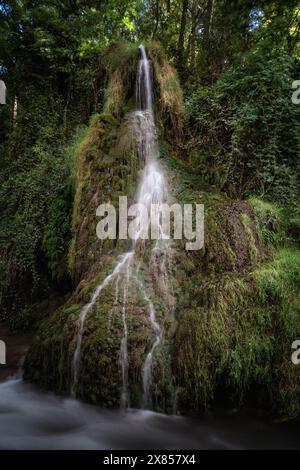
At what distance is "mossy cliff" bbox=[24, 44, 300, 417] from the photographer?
3848mm

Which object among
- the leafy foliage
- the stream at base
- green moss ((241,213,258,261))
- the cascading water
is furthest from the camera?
the leafy foliage

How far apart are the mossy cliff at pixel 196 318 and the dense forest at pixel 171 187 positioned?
16mm

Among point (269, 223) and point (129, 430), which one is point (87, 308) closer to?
point (129, 430)

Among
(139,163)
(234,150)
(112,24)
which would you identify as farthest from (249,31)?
(139,163)

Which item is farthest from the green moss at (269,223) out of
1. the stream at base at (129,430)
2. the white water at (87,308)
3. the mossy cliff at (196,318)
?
the stream at base at (129,430)

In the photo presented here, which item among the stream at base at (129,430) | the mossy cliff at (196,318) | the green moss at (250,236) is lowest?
the stream at base at (129,430)

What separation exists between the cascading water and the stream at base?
0.25 m

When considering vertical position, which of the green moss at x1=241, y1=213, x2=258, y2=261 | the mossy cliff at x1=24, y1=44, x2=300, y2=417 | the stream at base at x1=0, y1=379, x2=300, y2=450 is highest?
the green moss at x1=241, y1=213, x2=258, y2=261

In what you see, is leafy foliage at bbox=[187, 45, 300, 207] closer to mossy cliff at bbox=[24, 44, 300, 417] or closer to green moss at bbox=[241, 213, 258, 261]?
mossy cliff at bbox=[24, 44, 300, 417]

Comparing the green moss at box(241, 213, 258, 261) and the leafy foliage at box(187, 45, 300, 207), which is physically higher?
the leafy foliage at box(187, 45, 300, 207)

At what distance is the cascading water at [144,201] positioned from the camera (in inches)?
157

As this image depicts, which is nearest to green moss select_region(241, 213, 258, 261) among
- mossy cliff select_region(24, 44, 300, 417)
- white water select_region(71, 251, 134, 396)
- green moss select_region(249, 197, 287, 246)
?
mossy cliff select_region(24, 44, 300, 417)

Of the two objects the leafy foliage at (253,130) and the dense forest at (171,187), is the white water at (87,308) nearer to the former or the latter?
the dense forest at (171,187)

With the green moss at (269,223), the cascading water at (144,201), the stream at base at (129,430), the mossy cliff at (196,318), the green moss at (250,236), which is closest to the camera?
the stream at base at (129,430)
